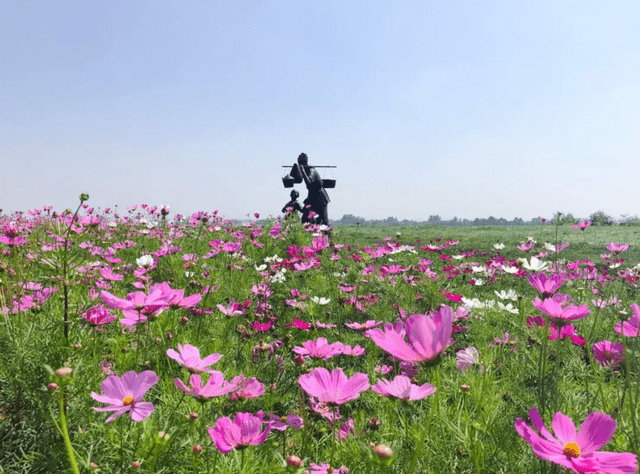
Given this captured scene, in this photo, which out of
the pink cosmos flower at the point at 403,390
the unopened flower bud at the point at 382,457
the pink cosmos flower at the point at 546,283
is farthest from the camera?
the pink cosmos flower at the point at 546,283

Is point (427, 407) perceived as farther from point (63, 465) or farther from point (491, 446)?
point (63, 465)

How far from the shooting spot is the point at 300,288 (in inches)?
130

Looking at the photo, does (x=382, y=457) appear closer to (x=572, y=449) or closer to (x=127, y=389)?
(x=572, y=449)

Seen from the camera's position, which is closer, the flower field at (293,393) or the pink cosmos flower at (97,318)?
the flower field at (293,393)

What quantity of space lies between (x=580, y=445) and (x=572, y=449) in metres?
0.06

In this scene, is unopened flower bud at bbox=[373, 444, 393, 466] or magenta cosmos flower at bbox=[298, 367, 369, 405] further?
magenta cosmos flower at bbox=[298, 367, 369, 405]

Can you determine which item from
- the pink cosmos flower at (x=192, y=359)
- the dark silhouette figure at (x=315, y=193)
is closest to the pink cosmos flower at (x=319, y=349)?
the pink cosmos flower at (x=192, y=359)

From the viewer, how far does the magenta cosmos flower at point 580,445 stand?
573 millimetres

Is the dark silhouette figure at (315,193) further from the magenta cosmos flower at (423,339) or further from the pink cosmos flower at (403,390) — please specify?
the magenta cosmos flower at (423,339)

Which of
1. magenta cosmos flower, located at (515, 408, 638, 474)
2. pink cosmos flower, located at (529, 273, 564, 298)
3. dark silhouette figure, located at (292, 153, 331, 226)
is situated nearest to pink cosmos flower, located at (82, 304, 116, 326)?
magenta cosmos flower, located at (515, 408, 638, 474)

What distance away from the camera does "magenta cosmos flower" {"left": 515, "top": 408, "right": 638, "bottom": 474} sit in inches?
22.5

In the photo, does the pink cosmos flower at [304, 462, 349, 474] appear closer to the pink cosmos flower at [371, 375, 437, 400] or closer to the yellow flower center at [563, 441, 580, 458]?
the pink cosmos flower at [371, 375, 437, 400]

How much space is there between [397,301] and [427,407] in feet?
4.76

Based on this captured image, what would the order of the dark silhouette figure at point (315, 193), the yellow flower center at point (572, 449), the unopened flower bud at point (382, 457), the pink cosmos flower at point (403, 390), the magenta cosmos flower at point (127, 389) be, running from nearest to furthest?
the unopened flower bud at point (382, 457), the yellow flower center at point (572, 449), the magenta cosmos flower at point (127, 389), the pink cosmos flower at point (403, 390), the dark silhouette figure at point (315, 193)
